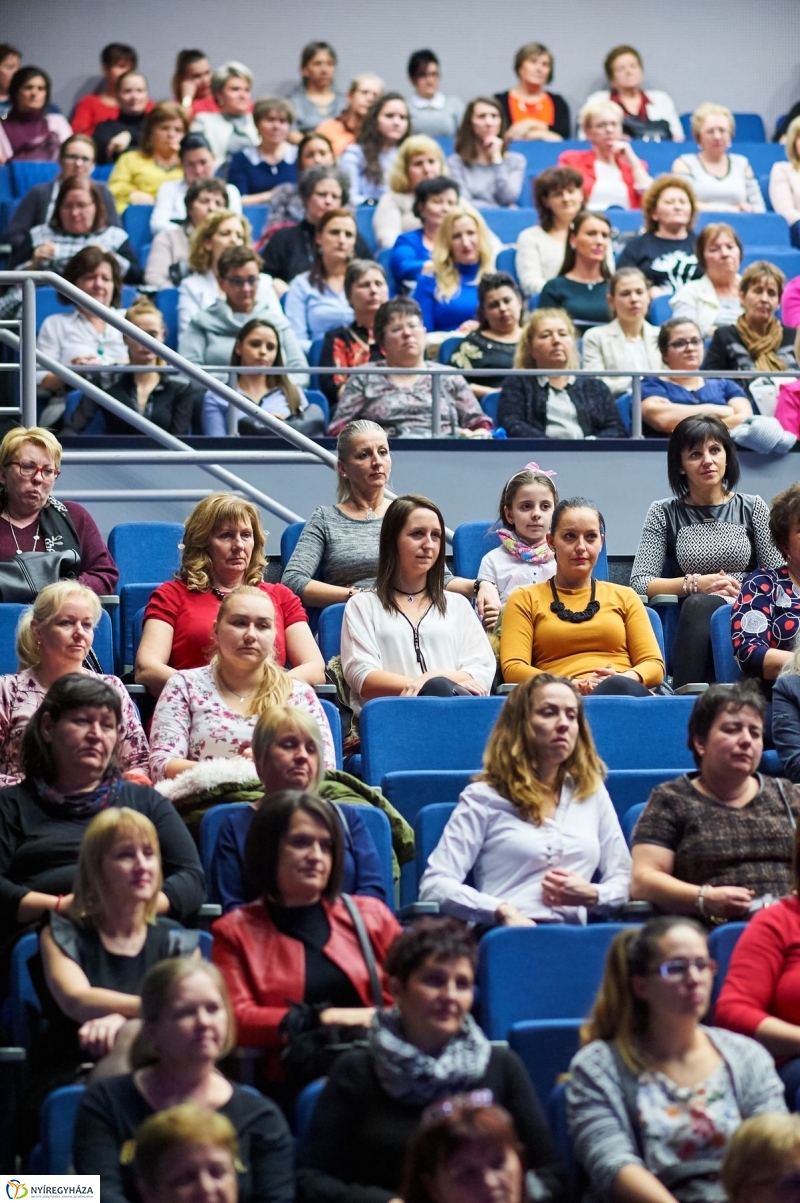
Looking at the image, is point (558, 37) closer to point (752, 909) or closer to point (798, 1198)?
point (752, 909)

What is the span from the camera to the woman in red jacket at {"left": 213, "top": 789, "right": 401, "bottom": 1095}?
A: 2846 mm

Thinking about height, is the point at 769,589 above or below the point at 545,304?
below

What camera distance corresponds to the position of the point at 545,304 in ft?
20.8

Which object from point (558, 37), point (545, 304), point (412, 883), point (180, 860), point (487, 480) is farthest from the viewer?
point (558, 37)

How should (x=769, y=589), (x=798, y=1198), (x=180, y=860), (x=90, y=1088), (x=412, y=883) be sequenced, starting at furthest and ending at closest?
(x=769, y=589)
(x=412, y=883)
(x=180, y=860)
(x=90, y=1088)
(x=798, y=1198)

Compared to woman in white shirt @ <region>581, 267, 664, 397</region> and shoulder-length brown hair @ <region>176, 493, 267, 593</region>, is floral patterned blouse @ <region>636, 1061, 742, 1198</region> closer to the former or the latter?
shoulder-length brown hair @ <region>176, 493, 267, 593</region>

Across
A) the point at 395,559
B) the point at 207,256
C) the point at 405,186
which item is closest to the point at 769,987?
the point at 395,559

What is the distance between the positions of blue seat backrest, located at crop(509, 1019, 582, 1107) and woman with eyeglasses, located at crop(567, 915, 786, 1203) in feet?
0.26

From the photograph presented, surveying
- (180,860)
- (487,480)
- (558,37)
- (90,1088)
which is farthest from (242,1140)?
(558,37)

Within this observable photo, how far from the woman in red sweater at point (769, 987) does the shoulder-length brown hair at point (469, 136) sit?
5470 mm

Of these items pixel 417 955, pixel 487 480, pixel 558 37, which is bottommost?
pixel 417 955

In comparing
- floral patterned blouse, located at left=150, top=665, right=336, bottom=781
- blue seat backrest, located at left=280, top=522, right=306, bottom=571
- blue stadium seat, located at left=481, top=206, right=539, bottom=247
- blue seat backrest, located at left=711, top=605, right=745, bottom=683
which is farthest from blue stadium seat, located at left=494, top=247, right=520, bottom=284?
floral patterned blouse, located at left=150, top=665, right=336, bottom=781

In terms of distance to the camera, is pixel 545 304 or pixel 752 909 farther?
pixel 545 304

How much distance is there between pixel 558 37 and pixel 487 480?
4226 mm
